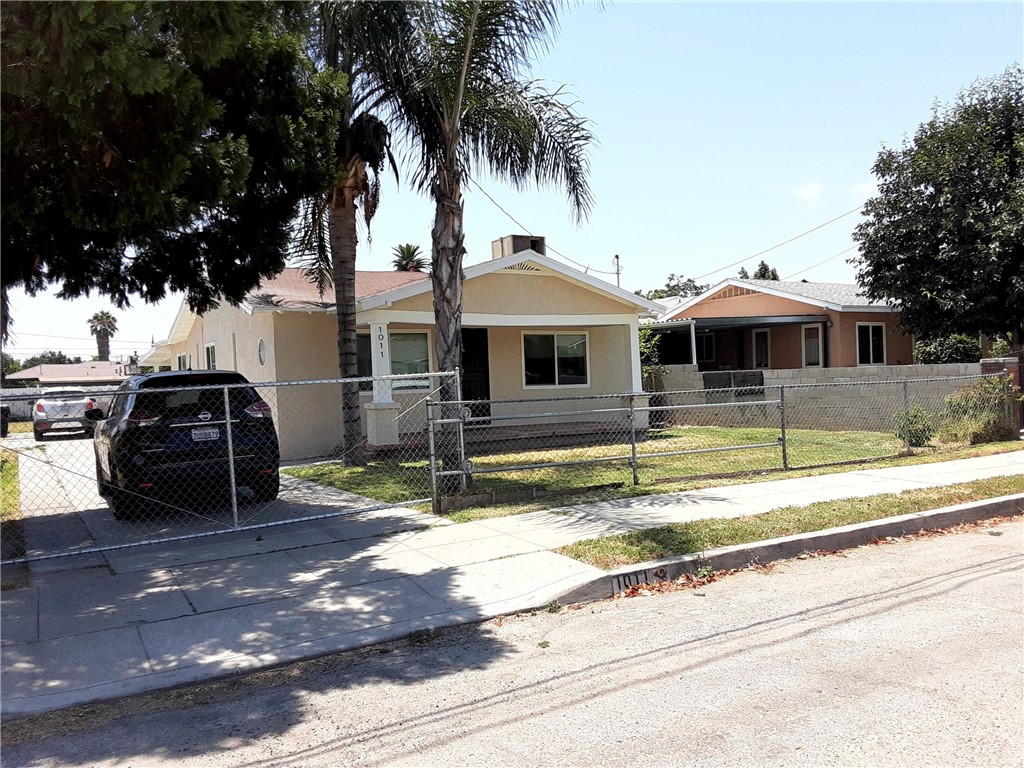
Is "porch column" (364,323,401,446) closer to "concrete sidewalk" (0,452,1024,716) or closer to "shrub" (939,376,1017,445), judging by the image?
"concrete sidewalk" (0,452,1024,716)

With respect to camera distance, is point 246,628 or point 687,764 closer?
point 687,764

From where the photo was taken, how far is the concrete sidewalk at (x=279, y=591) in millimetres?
4984

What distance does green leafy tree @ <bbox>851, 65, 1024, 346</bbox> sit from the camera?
17.7 metres

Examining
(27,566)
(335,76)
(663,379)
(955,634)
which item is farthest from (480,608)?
(663,379)

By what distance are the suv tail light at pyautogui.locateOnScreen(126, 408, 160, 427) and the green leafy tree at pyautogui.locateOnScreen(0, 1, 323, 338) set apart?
6.29 ft

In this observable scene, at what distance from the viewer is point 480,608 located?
587 cm

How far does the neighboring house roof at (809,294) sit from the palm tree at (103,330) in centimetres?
6414

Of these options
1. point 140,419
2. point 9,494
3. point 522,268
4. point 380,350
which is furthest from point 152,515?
point 522,268

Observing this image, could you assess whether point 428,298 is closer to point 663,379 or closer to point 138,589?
point 663,379

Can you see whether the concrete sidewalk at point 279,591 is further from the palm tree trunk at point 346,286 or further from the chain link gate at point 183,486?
the palm tree trunk at point 346,286

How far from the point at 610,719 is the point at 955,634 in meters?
2.58

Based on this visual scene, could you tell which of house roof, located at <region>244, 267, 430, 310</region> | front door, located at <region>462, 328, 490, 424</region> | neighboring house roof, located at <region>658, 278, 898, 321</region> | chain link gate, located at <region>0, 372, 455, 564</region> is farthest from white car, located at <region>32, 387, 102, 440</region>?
neighboring house roof, located at <region>658, 278, 898, 321</region>

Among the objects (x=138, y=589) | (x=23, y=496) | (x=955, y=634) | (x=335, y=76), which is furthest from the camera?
(x=23, y=496)

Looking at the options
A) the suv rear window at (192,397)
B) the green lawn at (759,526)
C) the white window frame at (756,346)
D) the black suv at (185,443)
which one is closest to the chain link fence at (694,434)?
the green lawn at (759,526)
